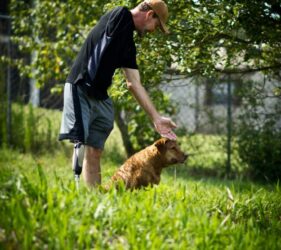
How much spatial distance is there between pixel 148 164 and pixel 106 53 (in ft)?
4.28

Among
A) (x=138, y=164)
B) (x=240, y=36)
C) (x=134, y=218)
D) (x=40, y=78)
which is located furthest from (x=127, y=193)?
(x=40, y=78)

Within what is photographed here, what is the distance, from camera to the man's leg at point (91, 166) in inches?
247

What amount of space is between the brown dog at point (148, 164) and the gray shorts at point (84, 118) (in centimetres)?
37

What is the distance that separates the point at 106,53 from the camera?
586 cm

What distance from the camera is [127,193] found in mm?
4863

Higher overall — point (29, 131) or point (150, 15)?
point (150, 15)

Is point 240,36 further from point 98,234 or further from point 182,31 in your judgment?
point 98,234

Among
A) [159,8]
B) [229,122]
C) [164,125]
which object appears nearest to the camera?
[164,125]

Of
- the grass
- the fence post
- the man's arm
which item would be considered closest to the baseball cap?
the man's arm

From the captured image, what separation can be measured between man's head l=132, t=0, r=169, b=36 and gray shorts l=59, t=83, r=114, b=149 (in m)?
0.86

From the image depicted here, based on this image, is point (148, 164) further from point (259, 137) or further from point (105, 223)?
point (259, 137)

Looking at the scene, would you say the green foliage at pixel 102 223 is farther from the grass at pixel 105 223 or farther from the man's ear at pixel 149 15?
the man's ear at pixel 149 15

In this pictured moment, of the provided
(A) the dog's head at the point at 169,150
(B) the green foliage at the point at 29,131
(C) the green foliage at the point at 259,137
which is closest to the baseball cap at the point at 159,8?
(A) the dog's head at the point at 169,150

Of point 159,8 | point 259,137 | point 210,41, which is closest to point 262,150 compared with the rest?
Answer: point 259,137
